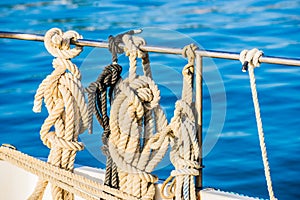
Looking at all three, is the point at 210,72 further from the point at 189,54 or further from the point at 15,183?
the point at 15,183

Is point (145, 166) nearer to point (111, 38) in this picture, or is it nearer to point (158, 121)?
point (158, 121)

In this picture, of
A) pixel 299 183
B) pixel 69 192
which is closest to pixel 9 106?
pixel 299 183

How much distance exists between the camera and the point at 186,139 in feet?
8.85

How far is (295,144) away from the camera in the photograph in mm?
6105

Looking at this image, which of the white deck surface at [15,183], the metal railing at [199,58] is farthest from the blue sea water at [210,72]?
the white deck surface at [15,183]

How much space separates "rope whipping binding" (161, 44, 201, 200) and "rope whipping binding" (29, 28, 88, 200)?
0.31 m

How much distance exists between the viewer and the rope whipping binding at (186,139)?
2.69m

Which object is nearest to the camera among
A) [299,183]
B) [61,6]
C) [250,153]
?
[299,183]

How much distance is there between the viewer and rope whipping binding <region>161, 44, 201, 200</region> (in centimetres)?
269

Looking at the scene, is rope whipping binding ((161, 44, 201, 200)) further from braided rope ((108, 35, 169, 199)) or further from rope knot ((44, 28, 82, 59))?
rope knot ((44, 28, 82, 59))

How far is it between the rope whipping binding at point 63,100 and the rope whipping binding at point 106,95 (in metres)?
0.04

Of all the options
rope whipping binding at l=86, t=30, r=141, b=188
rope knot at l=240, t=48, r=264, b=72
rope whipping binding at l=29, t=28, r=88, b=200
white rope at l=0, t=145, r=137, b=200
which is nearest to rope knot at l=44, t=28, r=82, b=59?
rope whipping binding at l=29, t=28, r=88, b=200

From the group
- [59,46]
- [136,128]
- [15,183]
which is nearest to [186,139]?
[136,128]

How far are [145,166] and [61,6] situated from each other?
809cm
